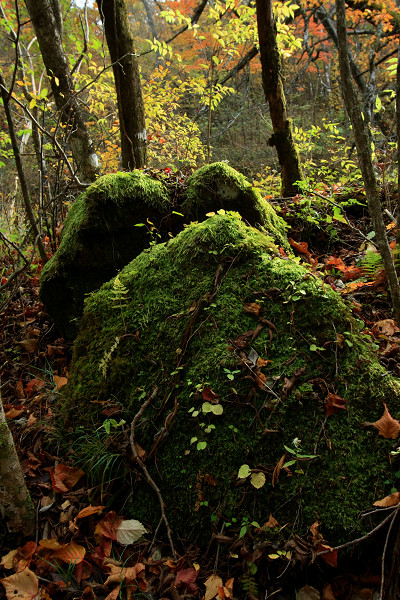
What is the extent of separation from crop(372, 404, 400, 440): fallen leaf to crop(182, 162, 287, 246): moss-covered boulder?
206 centimetres

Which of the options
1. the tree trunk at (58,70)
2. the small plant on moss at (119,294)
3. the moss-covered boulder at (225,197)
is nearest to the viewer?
the small plant on moss at (119,294)

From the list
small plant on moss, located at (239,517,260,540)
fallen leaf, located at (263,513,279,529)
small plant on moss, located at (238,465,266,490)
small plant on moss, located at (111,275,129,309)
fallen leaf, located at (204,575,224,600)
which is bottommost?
fallen leaf, located at (204,575,224,600)

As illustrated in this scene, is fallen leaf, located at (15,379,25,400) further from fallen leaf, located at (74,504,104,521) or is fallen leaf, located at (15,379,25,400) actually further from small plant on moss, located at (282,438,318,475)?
small plant on moss, located at (282,438,318,475)

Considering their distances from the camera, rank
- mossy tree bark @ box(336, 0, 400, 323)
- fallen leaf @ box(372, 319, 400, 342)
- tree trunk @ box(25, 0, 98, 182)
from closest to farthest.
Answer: mossy tree bark @ box(336, 0, 400, 323) → fallen leaf @ box(372, 319, 400, 342) → tree trunk @ box(25, 0, 98, 182)

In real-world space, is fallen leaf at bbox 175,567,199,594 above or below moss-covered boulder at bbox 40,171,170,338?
below

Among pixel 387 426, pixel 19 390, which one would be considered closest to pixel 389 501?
pixel 387 426

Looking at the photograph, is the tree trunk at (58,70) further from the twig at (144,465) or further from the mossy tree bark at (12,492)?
the mossy tree bark at (12,492)

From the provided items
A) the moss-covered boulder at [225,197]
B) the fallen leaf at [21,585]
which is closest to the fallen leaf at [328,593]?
the fallen leaf at [21,585]

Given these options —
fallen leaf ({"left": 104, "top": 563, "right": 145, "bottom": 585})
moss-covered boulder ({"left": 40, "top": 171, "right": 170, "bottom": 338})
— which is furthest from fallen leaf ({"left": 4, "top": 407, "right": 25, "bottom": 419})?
fallen leaf ({"left": 104, "top": 563, "right": 145, "bottom": 585})

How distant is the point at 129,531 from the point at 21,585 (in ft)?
1.86

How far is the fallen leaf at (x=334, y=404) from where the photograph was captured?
6.25 feet

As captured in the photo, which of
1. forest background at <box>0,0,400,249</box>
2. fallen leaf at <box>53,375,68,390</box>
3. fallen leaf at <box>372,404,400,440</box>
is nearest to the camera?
fallen leaf at <box>372,404,400,440</box>

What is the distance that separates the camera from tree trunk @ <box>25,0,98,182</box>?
5.45 metres

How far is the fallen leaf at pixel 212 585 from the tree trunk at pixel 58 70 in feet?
17.1
